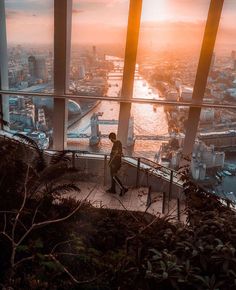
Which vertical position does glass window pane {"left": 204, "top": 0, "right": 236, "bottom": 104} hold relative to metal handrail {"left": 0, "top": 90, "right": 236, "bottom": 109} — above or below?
above

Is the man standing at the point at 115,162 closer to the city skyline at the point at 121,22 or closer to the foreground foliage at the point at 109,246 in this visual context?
the foreground foliage at the point at 109,246

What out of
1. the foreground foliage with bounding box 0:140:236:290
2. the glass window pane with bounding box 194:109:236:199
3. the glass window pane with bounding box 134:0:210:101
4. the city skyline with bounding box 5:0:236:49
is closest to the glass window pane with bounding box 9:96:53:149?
the city skyline with bounding box 5:0:236:49

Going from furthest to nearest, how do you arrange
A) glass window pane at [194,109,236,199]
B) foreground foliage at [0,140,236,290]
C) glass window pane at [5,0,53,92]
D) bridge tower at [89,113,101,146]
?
bridge tower at [89,113,101,146], glass window pane at [194,109,236,199], glass window pane at [5,0,53,92], foreground foliage at [0,140,236,290]

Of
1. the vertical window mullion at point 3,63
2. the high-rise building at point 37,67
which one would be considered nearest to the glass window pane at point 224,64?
the high-rise building at point 37,67

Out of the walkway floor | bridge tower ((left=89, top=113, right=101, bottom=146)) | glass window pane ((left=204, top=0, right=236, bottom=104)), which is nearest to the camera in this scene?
the walkway floor

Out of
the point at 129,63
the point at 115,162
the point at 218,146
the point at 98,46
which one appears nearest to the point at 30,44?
the point at 98,46

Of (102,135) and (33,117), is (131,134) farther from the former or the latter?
(33,117)

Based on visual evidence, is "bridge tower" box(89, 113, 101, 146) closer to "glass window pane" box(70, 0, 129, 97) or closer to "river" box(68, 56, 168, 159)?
"river" box(68, 56, 168, 159)
